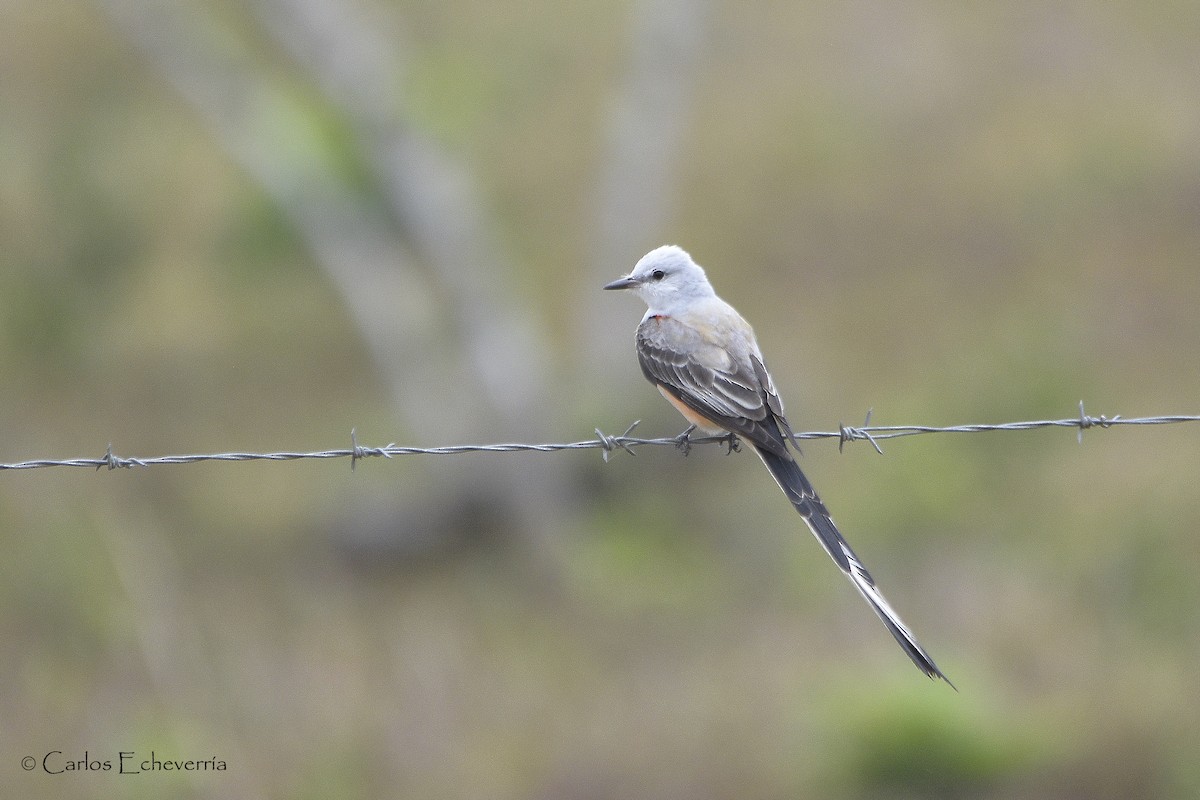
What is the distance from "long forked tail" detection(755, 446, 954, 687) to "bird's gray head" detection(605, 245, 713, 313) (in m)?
1.21

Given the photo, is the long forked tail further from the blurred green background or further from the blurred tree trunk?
the blurred tree trunk

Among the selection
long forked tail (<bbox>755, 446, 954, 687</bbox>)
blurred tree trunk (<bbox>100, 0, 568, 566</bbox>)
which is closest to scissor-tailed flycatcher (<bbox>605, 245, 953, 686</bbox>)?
long forked tail (<bbox>755, 446, 954, 687</bbox>)

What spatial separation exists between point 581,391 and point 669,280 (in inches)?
322

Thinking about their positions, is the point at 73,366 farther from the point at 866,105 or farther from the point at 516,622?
the point at 866,105

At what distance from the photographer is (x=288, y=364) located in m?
16.7

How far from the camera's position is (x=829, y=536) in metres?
5.62

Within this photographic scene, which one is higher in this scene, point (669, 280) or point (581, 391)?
point (581, 391)

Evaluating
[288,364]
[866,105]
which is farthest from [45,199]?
[866,105]

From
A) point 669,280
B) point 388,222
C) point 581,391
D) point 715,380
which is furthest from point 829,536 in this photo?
point 388,222

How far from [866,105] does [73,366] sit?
37.3ft

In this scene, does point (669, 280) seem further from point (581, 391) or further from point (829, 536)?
point (581, 391)

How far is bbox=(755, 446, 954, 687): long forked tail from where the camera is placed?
5059 mm

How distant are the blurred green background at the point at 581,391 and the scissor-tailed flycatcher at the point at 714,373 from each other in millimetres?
2399

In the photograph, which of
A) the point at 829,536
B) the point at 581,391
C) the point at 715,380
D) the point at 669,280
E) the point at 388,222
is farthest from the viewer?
the point at 388,222
